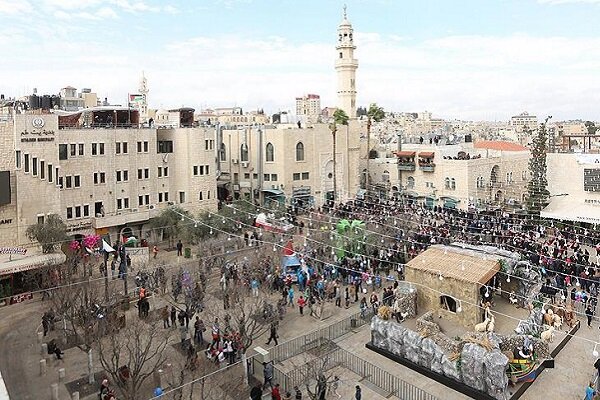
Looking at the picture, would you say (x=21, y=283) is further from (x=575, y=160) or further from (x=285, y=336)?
(x=575, y=160)

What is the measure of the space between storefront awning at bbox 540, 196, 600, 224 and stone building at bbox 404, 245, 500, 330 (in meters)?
20.2

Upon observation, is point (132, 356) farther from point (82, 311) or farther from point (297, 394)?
point (297, 394)

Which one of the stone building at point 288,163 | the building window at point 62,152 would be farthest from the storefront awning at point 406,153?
the building window at point 62,152

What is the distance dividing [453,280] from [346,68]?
158 feet

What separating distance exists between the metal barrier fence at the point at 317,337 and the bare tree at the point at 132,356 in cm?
442

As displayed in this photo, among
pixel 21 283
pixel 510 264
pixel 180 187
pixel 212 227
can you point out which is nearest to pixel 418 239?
pixel 510 264

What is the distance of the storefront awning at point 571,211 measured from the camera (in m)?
39.4

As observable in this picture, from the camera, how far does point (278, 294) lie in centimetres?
2752

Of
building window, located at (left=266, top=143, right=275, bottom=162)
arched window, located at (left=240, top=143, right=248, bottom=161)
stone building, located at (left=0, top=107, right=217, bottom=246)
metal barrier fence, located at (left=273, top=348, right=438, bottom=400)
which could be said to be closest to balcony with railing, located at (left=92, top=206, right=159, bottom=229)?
stone building, located at (left=0, top=107, right=217, bottom=246)

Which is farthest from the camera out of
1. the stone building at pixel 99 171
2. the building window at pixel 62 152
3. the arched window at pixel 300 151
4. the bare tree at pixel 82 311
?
the arched window at pixel 300 151

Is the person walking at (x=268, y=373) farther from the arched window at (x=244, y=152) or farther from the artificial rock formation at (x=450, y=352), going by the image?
the arched window at (x=244, y=152)

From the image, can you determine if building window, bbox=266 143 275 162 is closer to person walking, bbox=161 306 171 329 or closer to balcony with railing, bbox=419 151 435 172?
balcony with railing, bbox=419 151 435 172

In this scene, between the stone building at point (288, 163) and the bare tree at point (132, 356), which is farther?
the stone building at point (288, 163)

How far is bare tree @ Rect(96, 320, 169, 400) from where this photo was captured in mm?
15547
